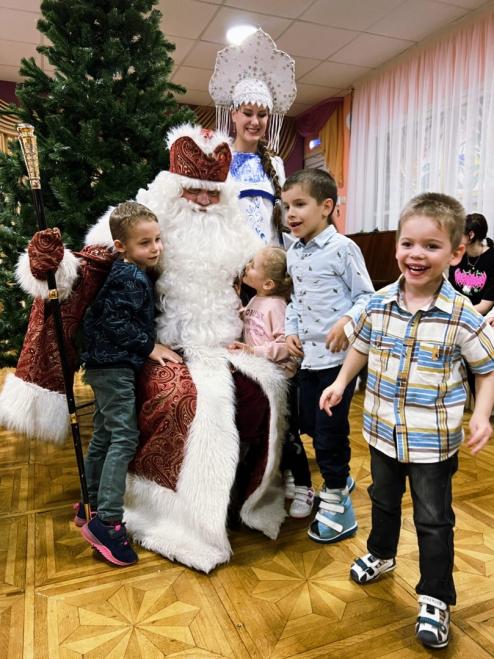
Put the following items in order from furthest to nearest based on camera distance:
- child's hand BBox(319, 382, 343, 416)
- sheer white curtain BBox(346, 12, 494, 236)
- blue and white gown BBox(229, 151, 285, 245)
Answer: sheer white curtain BBox(346, 12, 494, 236) < blue and white gown BBox(229, 151, 285, 245) < child's hand BBox(319, 382, 343, 416)

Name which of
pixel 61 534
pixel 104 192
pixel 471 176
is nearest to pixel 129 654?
pixel 61 534

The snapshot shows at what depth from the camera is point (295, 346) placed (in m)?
1.80

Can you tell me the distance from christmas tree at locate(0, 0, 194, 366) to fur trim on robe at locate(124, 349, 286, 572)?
101 centimetres

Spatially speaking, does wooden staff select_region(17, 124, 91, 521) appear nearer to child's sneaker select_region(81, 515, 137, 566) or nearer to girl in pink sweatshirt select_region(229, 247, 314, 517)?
child's sneaker select_region(81, 515, 137, 566)

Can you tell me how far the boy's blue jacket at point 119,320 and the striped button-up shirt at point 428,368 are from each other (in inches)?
32.2

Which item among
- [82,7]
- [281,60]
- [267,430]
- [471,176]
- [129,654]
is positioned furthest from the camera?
[471,176]

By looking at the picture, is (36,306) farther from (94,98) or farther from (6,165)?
(94,98)

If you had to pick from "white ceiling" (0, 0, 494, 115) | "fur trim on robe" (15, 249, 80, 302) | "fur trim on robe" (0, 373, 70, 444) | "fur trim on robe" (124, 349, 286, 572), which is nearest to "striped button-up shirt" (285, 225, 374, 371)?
"fur trim on robe" (124, 349, 286, 572)

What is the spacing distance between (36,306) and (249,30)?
12.5ft

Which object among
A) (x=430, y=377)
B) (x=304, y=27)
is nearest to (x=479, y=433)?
(x=430, y=377)

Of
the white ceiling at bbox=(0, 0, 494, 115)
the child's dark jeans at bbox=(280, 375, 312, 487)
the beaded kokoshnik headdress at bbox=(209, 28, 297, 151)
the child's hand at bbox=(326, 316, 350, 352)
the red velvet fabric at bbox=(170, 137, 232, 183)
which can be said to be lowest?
the child's dark jeans at bbox=(280, 375, 312, 487)

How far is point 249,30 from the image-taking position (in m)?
4.46

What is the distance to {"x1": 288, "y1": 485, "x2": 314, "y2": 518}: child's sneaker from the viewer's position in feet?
6.39

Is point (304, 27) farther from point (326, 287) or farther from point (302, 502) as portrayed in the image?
point (302, 502)
